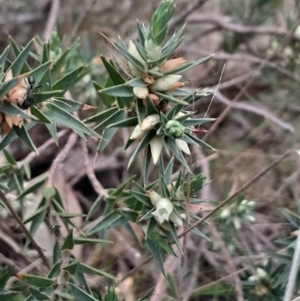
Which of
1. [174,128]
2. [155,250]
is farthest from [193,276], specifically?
[174,128]

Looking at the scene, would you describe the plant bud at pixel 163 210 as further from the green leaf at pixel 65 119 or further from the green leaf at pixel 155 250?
the green leaf at pixel 65 119

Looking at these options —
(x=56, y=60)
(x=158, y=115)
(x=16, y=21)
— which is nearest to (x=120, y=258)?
(x=56, y=60)

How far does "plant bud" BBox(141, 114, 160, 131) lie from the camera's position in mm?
879

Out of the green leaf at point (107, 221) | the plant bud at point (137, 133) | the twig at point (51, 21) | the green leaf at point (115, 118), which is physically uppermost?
the twig at point (51, 21)

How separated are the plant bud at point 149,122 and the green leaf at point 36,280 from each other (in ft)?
1.26

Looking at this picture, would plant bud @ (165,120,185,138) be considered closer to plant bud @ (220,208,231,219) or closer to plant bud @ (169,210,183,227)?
plant bud @ (169,210,183,227)

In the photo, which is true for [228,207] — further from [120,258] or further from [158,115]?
[158,115]

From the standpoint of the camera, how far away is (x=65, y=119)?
933 mm

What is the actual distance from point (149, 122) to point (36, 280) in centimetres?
41

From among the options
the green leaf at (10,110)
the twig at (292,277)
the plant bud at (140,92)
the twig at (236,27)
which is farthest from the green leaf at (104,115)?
the twig at (236,27)

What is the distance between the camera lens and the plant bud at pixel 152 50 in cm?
88

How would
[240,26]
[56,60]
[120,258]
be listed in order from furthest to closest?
1. [240,26]
2. [120,258]
3. [56,60]

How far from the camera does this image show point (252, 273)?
1322 millimetres

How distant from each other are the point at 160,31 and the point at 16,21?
1649mm
